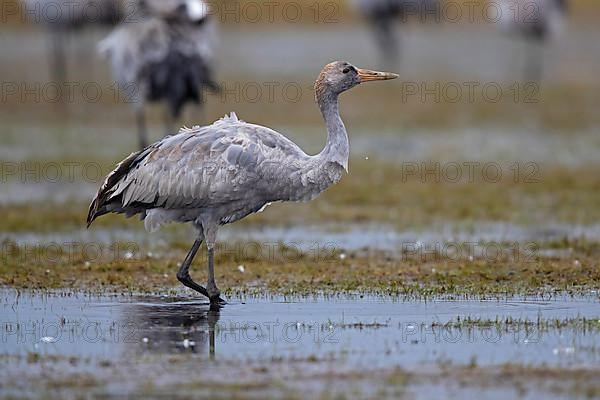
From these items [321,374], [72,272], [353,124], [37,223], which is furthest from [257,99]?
[321,374]

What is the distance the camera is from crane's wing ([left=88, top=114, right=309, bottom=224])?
10461 millimetres

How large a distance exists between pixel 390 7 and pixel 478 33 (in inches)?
340

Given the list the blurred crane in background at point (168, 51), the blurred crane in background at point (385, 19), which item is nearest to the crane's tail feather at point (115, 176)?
the blurred crane in background at point (168, 51)

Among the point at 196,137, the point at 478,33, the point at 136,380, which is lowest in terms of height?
the point at 136,380

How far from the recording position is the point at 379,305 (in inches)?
408

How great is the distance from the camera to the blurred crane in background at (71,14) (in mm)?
27031

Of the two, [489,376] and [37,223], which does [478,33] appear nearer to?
[37,223]

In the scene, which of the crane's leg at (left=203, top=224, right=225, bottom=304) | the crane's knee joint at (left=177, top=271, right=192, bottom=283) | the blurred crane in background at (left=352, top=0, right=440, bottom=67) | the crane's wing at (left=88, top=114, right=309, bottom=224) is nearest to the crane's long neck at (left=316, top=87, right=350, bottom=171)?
the crane's wing at (left=88, top=114, right=309, bottom=224)

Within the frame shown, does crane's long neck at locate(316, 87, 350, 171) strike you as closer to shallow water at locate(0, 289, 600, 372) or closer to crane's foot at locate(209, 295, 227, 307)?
shallow water at locate(0, 289, 600, 372)


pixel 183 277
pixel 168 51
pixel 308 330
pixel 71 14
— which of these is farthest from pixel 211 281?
pixel 71 14

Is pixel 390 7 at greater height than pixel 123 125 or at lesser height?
greater

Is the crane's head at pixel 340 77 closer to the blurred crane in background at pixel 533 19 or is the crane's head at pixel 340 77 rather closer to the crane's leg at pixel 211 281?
the crane's leg at pixel 211 281

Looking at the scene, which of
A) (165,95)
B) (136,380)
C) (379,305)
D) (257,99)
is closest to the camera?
(136,380)

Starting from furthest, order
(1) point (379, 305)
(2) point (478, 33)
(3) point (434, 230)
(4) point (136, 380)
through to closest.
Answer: (2) point (478, 33) → (3) point (434, 230) → (1) point (379, 305) → (4) point (136, 380)
